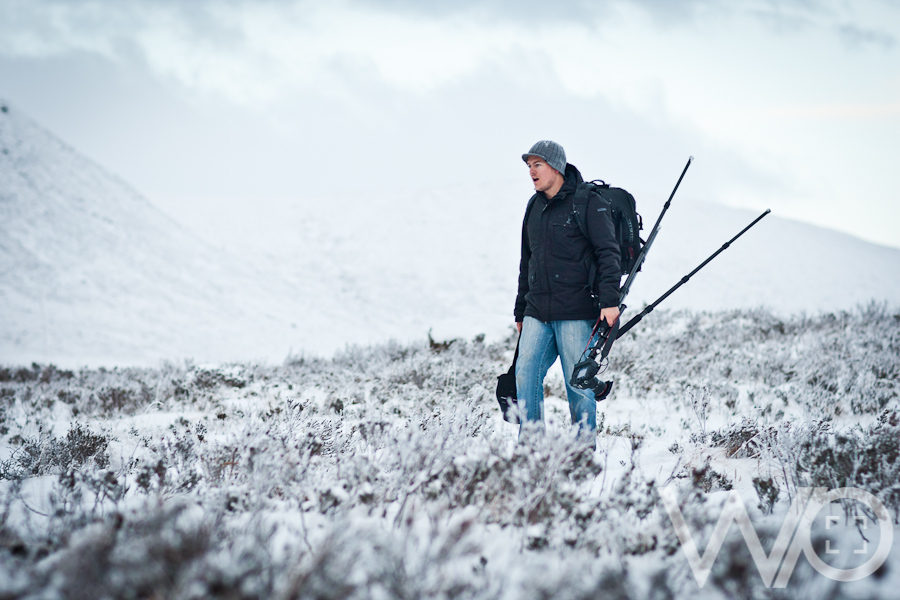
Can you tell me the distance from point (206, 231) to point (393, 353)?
27220 mm

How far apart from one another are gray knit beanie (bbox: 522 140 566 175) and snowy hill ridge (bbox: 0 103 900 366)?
268 inches

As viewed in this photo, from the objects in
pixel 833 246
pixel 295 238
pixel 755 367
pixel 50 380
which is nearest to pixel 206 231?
pixel 295 238

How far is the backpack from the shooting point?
3.61m

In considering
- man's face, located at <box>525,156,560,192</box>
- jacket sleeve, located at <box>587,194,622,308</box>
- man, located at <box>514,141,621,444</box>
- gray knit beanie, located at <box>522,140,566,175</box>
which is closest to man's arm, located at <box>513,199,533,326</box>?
man, located at <box>514,141,621,444</box>

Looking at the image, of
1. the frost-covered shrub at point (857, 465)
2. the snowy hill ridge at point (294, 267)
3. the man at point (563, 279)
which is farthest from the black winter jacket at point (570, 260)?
the snowy hill ridge at point (294, 267)

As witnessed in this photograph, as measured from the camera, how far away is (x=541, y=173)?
3645mm

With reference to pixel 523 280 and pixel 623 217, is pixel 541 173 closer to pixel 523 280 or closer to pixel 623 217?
pixel 623 217

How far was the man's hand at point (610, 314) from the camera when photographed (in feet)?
11.1

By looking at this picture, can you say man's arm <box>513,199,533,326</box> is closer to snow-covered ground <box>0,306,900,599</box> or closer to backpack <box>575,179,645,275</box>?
backpack <box>575,179,645,275</box>

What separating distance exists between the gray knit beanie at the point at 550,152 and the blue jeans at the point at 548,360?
1.08 meters

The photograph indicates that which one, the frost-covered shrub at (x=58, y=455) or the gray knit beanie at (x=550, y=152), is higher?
the gray knit beanie at (x=550, y=152)

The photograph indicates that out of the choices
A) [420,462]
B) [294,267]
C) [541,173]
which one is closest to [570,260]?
[541,173]

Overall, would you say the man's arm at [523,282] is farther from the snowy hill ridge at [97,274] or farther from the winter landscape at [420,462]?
the snowy hill ridge at [97,274]

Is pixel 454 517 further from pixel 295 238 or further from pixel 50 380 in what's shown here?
pixel 295 238
